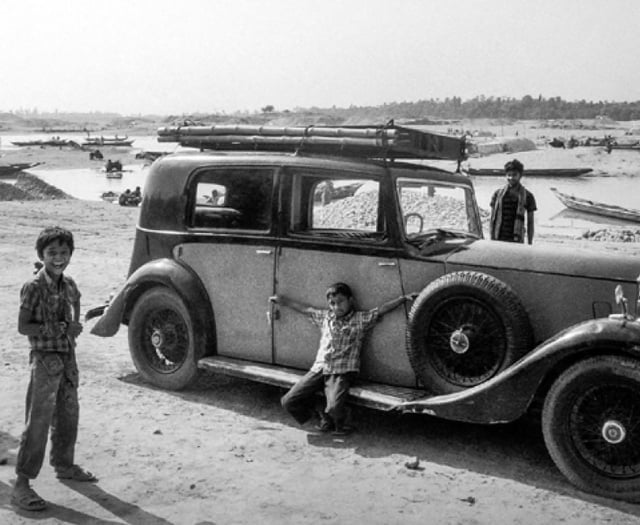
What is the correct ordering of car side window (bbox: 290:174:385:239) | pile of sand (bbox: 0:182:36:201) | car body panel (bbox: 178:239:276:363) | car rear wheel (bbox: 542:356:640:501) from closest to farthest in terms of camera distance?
car rear wheel (bbox: 542:356:640:501), car side window (bbox: 290:174:385:239), car body panel (bbox: 178:239:276:363), pile of sand (bbox: 0:182:36:201)

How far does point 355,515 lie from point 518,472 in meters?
1.18

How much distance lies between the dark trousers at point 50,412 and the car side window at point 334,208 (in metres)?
2.07

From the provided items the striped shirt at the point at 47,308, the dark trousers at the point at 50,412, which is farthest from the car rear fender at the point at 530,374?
the striped shirt at the point at 47,308

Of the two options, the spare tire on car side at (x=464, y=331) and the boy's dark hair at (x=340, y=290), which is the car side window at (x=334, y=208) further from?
the spare tire on car side at (x=464, y=331)

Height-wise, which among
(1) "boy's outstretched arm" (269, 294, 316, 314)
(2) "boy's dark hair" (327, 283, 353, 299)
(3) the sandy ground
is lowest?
(3) the sandy ground

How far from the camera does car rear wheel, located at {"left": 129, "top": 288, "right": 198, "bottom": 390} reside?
6168 mm

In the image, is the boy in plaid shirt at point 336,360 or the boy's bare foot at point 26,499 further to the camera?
the boy in plaid shirt at point 336,360

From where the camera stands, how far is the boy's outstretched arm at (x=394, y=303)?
5.14 meters

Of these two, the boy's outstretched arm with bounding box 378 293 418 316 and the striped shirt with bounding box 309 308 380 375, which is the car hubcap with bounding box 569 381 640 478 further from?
the striped shirt with bounding box 309 308 380 375

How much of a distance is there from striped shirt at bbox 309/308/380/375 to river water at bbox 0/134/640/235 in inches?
566

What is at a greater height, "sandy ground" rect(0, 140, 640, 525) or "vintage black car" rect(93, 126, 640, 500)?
"vintage black car" rect(93, 126, 640, 500)

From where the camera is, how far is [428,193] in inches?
223

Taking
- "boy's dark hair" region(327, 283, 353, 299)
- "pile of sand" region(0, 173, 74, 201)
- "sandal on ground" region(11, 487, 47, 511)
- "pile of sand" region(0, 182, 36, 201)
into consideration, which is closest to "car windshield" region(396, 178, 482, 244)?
"boy's dark hair" region(327, 283, 353, 299)

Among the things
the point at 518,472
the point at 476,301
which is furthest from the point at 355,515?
the point at 476,301
